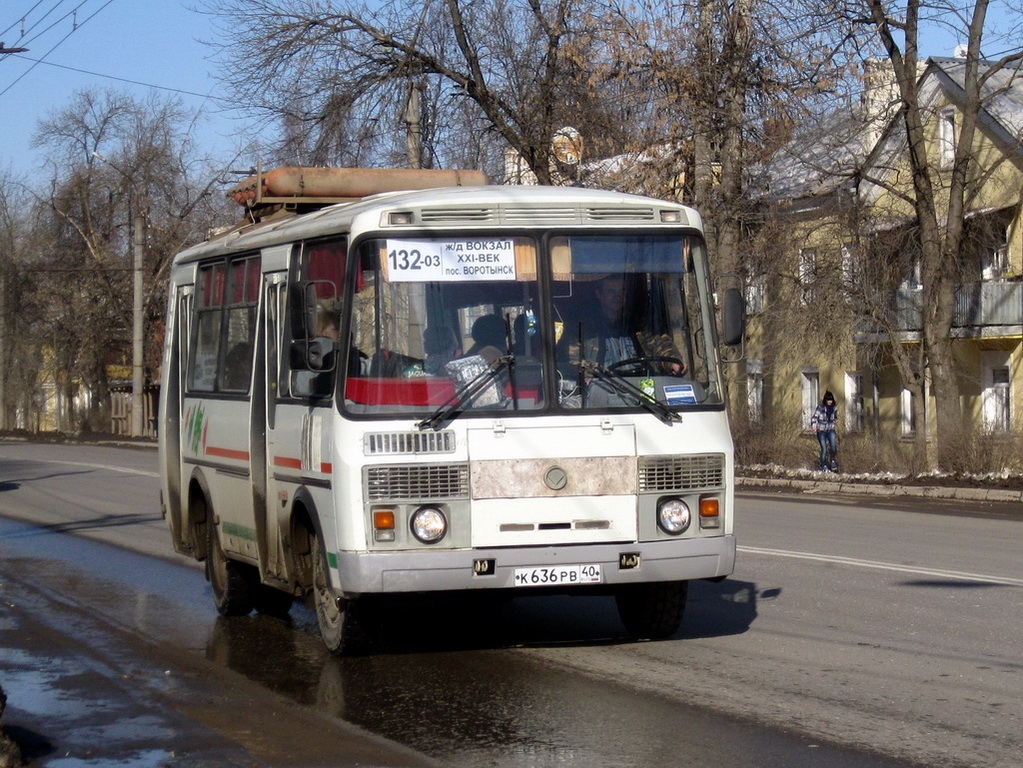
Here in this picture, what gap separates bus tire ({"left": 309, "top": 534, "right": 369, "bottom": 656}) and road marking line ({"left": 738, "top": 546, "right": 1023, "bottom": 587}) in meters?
5.33

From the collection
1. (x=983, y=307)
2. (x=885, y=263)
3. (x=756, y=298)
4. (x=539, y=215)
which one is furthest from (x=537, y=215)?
(x=756, y=298)

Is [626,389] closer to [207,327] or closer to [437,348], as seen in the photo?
[437,348]

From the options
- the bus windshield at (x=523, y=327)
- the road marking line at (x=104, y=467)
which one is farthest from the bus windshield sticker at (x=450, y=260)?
the road marking line at (x=104, y=467)

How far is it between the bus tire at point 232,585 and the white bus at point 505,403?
5.71ft

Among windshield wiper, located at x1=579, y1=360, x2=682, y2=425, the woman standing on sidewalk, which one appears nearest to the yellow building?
the woman standing on sidewalk

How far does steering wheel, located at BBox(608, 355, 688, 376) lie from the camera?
8.01 m

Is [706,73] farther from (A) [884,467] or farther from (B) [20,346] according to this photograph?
(B) [20,346]

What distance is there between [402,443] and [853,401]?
34508 mm

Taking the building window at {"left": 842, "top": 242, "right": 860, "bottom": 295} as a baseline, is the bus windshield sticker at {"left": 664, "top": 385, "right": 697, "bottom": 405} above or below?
below

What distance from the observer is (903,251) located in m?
28.9

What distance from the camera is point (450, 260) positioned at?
25.9 feet

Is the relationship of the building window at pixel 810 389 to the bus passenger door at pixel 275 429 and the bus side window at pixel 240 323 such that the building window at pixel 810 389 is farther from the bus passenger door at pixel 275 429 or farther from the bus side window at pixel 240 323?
the bus passenger door at pixel 275 429

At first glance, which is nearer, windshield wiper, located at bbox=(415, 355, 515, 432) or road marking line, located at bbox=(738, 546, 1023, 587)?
windshield wiper, located at bbox=(415, 355, 515, 432)

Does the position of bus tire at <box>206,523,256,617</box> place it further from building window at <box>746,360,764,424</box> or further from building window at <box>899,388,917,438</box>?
building window at <box>899,388,917,438</box>
